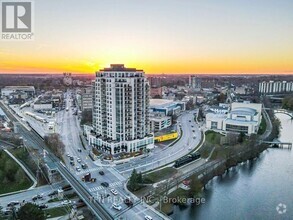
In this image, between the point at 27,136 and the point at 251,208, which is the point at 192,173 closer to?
the point at 251,208

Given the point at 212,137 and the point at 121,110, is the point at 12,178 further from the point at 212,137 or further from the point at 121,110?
the point at 212,137

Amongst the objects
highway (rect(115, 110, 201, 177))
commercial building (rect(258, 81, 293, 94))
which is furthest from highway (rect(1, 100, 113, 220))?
commercial building (rect(258, 81, 293, 94))

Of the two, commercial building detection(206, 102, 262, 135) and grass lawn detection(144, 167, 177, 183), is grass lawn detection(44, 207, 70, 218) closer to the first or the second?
grass lawn detection(144, 167, 177, 183)

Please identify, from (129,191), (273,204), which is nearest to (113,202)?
(129,191)

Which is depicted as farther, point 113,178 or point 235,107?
point 235,107

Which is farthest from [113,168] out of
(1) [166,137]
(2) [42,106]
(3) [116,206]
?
(2) [42,106]

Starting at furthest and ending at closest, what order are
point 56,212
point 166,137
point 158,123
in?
1. point 158,123
2. point 166,137
3. point 56,212

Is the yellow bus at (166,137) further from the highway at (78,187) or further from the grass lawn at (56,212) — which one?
the grass lawn at (56,212)
